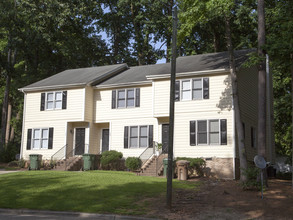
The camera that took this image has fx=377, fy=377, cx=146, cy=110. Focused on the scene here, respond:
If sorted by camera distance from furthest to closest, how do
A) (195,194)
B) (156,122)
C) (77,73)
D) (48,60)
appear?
(48,60) → (77,73) → (156,122) → (195,194)

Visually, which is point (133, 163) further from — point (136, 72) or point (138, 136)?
point (136, 72)

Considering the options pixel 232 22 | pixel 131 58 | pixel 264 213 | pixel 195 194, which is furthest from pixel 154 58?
pixel 264 213

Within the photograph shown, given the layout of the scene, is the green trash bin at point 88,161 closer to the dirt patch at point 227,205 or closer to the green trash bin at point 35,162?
the green trash bin at point 35,162

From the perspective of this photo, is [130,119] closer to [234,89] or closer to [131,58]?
[234,89]

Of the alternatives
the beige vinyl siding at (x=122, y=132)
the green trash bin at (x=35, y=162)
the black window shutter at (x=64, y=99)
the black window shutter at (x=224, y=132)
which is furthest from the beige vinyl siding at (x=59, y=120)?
the black window shutter at (x=224, y=132)

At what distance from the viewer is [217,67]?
78.6 ft

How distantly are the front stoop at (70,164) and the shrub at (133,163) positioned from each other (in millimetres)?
4128

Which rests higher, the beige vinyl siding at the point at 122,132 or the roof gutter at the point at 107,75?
the roof gutter at the point at 107,75

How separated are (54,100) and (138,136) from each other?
7435 mm

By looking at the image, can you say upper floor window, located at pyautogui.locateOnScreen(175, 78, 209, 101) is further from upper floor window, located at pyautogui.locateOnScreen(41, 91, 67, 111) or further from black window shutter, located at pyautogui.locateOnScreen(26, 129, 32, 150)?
black window shutter, located at pyautogui.locateOnScreen(26, 129, 32, 150)

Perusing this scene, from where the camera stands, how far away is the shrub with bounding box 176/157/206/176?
22487 millimetres

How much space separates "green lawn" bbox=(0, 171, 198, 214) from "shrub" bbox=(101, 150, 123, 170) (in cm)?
615

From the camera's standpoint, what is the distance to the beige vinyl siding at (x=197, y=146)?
2291 centimetres

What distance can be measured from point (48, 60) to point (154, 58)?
12.1 m
